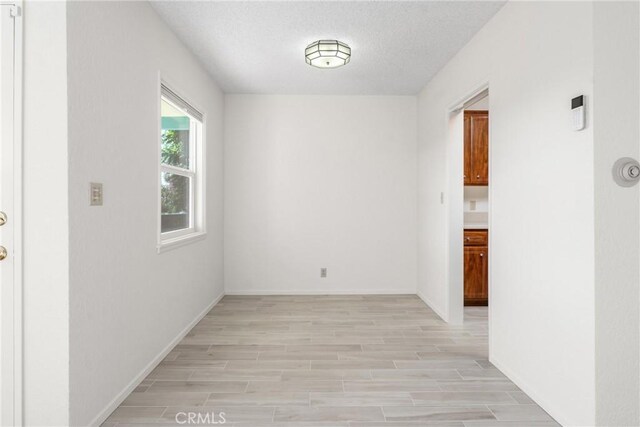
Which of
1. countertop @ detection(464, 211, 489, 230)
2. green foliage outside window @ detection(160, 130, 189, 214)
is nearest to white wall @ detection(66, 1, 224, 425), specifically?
green foliage outside window @ detection(160, 130, 189, 214)

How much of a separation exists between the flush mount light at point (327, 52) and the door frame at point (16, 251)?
207 centimetres

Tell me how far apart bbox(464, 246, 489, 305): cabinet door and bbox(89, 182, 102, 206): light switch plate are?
3.91m

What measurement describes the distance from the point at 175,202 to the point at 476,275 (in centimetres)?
356

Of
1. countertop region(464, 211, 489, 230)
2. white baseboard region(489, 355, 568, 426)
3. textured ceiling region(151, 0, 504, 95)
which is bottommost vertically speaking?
white baseboard region(489, 355, 568, 426)

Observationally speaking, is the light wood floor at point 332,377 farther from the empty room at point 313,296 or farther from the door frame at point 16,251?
the door frame at point 16,251

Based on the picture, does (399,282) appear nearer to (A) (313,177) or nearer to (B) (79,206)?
(A) (313,177)

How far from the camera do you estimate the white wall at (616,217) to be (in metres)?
1.74

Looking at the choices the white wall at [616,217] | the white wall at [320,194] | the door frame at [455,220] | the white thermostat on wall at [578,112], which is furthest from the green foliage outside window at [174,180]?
the white wall at [616,217]

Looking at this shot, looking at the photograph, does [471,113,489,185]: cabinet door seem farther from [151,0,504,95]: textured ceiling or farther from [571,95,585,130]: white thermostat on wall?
[571,95,585,130]: white thermostat on wall

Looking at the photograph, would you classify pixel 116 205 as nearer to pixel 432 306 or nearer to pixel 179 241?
pixel 179 241

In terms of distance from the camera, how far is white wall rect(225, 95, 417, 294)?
486 centimetres

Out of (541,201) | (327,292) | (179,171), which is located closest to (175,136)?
(179,171)

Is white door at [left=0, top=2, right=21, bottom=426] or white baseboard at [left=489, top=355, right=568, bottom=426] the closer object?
white door at [left=0, top=2, right=21, bottom=426]

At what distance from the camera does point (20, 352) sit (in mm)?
1705
